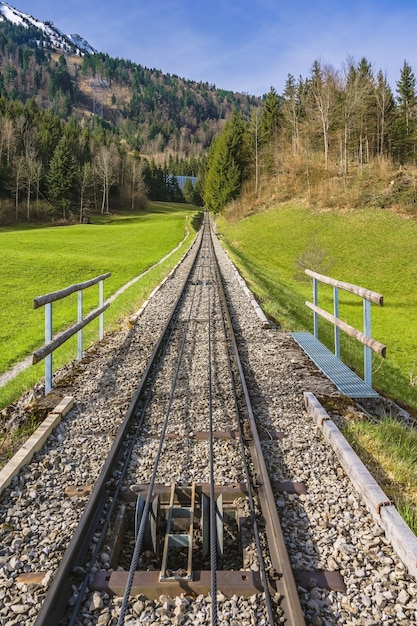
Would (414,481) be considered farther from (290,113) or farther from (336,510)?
(290,113)

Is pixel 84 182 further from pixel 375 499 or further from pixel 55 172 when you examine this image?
pixel 375 499

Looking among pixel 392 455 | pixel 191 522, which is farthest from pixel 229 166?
pixel 191 522

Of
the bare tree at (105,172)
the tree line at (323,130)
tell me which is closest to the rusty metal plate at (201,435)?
the tree line at (323,130)

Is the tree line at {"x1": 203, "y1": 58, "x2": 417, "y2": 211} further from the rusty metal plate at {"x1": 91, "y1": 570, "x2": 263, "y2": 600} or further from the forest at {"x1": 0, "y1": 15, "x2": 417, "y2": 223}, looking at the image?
the rusty metal plate at {"x1": 91, "y1": 570, "x2": 263, "y2": 600}

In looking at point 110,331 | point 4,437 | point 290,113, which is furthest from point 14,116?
point 4,437

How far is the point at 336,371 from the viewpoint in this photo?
7.34 m

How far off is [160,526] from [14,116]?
8895 cm

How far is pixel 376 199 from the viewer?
44.6m

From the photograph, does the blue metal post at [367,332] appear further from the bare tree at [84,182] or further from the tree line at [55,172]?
the bare tree at [84,182]

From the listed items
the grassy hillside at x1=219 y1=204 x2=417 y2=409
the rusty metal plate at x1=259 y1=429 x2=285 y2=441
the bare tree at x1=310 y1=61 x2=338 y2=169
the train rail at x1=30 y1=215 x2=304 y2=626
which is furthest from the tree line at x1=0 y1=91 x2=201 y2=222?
the rusty metal plate at x1=259 y1=429 x2=285 y2=441

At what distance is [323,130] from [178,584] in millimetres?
57671

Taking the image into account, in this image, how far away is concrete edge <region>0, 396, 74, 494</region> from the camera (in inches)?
163

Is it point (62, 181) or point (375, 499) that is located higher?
point (62, 181)

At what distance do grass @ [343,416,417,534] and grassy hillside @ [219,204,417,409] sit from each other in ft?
11.9
